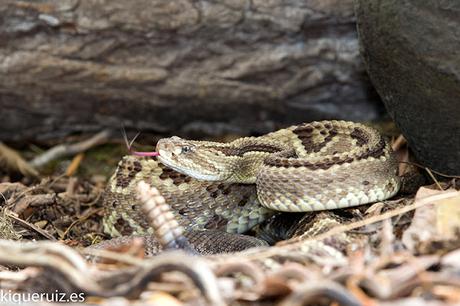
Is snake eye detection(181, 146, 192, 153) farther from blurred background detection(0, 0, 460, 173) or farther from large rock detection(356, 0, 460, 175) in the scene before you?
large rock detection(356, 0, 460, 175)

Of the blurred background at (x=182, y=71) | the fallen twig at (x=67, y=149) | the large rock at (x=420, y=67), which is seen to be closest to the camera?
the large rock at (x=420, y=67)

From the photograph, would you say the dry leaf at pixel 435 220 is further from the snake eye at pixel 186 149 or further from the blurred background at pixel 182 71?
the snake eye at pixel 186 149

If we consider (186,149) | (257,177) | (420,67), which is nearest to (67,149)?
(186,149)

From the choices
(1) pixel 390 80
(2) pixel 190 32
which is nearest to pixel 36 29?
(2) pixel 190 32

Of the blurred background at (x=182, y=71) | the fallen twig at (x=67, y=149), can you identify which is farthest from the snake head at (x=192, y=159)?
the fallen twig at (x=67, y=149)

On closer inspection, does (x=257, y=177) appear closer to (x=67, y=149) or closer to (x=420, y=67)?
(x=420, y=67)

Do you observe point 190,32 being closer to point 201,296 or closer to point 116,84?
point 116,84

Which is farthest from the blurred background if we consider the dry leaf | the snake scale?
the dry leaf
